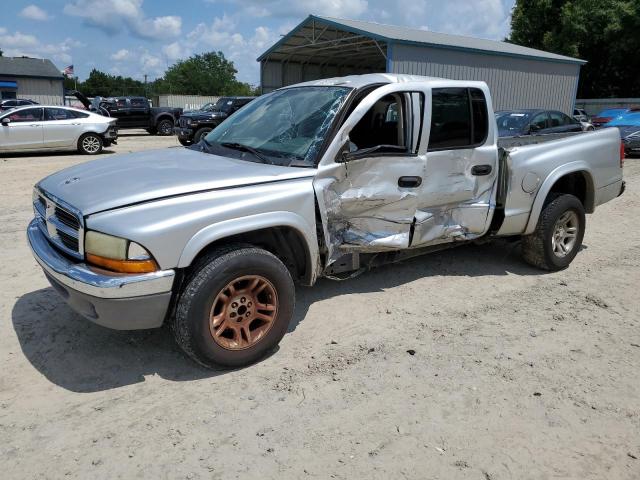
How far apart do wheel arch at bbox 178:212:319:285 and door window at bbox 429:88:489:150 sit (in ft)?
4.72

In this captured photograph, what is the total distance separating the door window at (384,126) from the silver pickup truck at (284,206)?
0.01 m

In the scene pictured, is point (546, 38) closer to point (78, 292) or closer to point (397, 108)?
point (397, 108)

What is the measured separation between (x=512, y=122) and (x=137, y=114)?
704 inches

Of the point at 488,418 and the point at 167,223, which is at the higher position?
the point at 167,223

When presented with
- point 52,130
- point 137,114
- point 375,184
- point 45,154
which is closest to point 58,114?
point 52,130

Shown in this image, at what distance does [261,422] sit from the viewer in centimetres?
301

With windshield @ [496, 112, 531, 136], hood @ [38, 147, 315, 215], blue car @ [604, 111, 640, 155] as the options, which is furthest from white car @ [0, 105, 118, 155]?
blue car @ [604, 111, 640, 155]

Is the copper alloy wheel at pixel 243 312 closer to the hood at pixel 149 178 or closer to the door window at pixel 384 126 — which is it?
the hood at pixel 149 178

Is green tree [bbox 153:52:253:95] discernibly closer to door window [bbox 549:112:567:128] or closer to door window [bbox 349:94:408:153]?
door window [bbox 549:112:567:128]

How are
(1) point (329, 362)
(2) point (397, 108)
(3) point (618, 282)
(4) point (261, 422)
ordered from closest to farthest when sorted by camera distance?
(4) point (261, 422) < (1) point (329, 362) < (2) point (397, 108) < (3) point (618, 282)

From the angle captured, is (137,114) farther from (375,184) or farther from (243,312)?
(243,312)

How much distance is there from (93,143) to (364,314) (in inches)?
551

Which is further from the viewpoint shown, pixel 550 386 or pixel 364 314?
pixel 364 314

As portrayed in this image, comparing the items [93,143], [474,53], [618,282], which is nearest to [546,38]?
[474,53]
